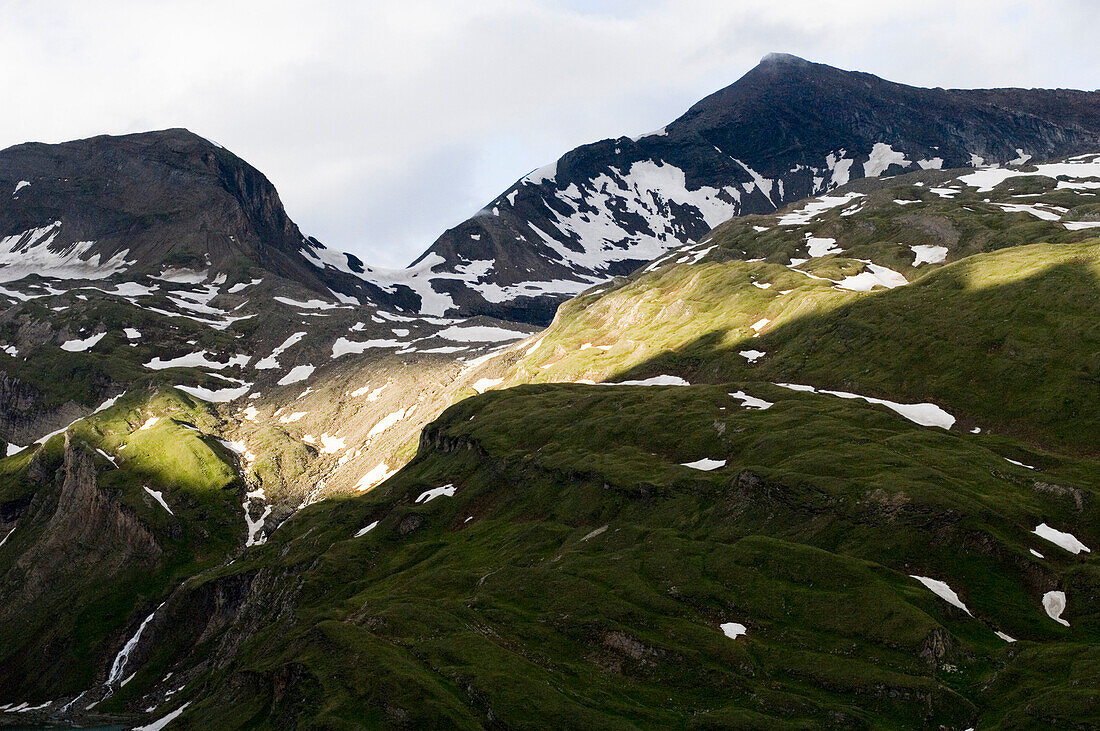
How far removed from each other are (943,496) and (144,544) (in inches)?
6360

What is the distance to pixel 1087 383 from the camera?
113188 mm

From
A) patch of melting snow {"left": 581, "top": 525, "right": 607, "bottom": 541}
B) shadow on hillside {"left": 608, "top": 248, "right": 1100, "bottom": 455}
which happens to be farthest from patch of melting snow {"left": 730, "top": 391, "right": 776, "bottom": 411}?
patch of melting snow {"left": 581, "top": 525, "right": 607, "bottom": 541}

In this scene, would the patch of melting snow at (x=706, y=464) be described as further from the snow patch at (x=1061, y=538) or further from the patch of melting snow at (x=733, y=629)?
the patch of melting snow at (x=733, y=629)

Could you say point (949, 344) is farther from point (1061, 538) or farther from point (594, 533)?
point (594, 533)

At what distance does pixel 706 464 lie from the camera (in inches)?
4250

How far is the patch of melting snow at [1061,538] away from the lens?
2926 inches

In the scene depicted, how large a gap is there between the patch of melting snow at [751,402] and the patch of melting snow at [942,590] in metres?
50.3

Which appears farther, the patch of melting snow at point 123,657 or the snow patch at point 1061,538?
the patch of melting snow at point 123,657

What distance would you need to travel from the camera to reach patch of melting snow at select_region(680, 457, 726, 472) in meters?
106

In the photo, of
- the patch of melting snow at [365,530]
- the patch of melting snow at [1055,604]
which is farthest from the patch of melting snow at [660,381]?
the patch of melting snow at [1055,604]

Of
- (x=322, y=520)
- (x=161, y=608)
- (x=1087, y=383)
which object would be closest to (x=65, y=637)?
(x=161, y=608)

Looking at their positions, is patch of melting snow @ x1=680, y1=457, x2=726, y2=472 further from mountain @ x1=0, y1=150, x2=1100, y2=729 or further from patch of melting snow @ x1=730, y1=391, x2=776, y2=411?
patch of melting snow @ x1=730, y1=391, x2=776, y2=411

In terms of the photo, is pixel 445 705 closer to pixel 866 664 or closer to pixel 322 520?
pixel 866 664

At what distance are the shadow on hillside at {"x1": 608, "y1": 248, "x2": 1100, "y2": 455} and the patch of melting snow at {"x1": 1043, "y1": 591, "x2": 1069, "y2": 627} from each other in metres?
39.8
